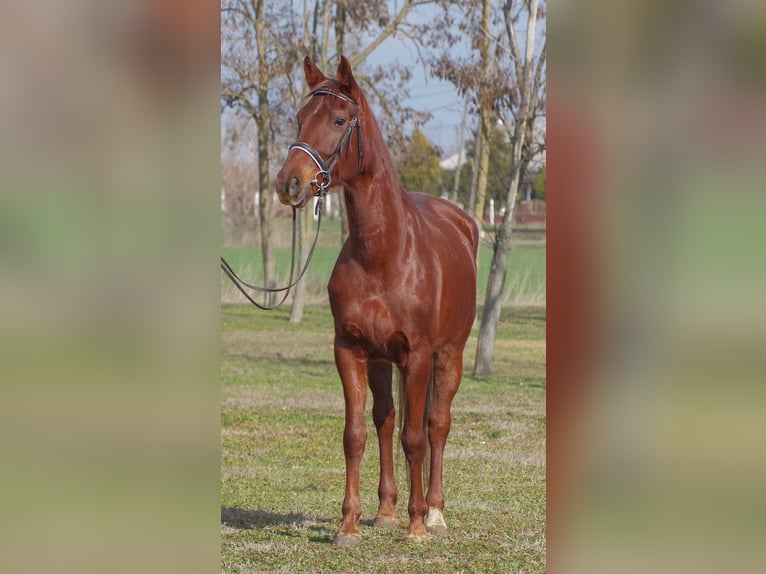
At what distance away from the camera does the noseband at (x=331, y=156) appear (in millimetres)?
4875

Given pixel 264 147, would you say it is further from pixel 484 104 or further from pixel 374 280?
pixel 374 280

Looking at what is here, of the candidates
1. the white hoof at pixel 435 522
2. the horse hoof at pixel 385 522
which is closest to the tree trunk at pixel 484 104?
the white hoof at pixel 435 522

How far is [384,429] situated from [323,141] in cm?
191

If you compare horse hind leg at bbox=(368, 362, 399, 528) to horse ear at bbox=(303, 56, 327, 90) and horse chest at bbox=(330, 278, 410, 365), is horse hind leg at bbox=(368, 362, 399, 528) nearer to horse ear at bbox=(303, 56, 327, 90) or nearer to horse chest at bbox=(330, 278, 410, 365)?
horse chest at bbox=(330, 278, 410, 365)

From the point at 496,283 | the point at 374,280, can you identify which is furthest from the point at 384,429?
the point at 496,283

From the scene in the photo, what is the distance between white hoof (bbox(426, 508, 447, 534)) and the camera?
5.91 meters

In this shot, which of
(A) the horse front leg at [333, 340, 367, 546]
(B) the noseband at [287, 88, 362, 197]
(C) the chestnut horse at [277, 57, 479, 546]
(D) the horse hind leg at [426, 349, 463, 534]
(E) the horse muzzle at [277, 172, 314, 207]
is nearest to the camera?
(E) the horse muzzle at [277, 172, 314, 207]

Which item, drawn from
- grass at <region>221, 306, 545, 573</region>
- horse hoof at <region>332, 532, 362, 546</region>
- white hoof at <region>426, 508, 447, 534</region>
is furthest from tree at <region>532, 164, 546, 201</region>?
horse hoof at <region>332, 532, 362, 546</region>

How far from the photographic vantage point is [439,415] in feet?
20.0

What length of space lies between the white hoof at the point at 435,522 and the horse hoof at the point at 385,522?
0.20 metres
